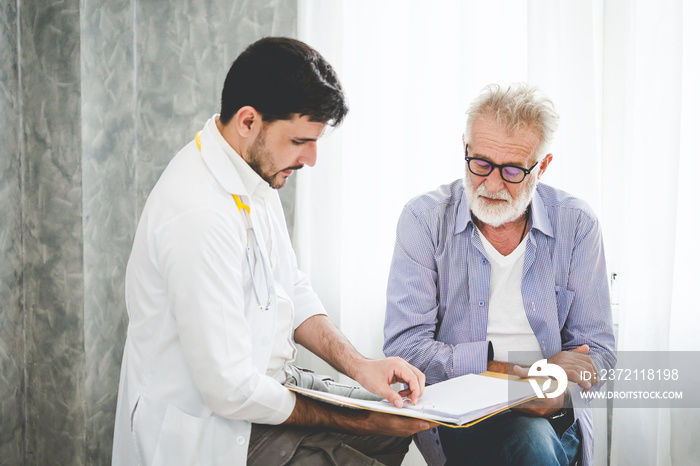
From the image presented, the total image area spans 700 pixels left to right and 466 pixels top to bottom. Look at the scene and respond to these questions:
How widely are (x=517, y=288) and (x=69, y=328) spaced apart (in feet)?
5.37

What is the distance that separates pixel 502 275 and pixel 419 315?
29 centimetres

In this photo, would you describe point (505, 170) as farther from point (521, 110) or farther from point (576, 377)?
point (576, 377)

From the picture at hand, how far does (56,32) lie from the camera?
219cm

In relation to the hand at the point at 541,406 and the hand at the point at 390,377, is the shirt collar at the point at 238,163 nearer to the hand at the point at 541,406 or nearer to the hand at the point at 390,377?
the hand at the point at 390,377

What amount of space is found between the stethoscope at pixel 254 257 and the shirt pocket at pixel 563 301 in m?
Answer: 0.91

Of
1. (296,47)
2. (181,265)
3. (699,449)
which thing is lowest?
(699,449)

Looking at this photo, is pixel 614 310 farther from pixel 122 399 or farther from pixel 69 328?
pixel 69 328

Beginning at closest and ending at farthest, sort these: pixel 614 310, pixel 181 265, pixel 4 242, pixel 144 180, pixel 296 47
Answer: pixel 181 265
pixel 296 47
pixel 4 242
pixel 614 310
pixel 144 180

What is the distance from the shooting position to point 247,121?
1404mm

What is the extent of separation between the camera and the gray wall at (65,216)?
2.19 meters

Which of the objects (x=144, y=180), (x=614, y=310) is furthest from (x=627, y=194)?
(x=144, y=180)

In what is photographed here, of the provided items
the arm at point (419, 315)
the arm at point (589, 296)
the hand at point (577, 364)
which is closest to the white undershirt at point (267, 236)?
the arm at point (419, 315)

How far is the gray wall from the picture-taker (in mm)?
2188

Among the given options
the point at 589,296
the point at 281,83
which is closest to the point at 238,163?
the point at 281,83
